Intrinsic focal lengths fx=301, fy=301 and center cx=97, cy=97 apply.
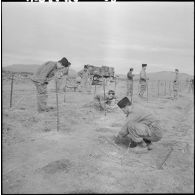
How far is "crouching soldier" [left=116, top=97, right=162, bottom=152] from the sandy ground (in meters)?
0.24

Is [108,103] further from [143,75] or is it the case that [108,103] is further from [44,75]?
[143,75]

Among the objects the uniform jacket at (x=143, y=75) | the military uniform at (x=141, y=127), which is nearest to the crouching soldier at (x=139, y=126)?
the military uniform at (x=141, y=127)

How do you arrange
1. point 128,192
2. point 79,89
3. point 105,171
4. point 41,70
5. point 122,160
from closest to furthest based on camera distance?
1. point 128,192
2. point 105,171
3. point 122,160
4. point 41,70
5. point 79,89

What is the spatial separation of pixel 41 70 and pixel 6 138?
10.3 ft

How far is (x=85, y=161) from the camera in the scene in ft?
16.2

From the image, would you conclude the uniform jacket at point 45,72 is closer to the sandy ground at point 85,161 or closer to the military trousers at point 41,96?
the military trousers at point 41,96

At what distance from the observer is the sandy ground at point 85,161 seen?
4078 millimetres

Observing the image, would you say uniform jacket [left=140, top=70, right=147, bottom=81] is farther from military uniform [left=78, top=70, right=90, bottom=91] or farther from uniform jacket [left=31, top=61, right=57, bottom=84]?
uniform jacket [left=31, top=61, right=57, bottom=84]

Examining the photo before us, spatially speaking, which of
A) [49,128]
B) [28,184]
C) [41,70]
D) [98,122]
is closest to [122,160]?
[28,184]

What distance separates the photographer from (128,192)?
3920 millimetres

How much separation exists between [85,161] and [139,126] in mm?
1276

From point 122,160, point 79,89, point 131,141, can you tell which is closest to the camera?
point 122,160

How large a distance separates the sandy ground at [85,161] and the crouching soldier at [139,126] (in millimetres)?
243

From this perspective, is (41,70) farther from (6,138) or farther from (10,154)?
(10,154)
